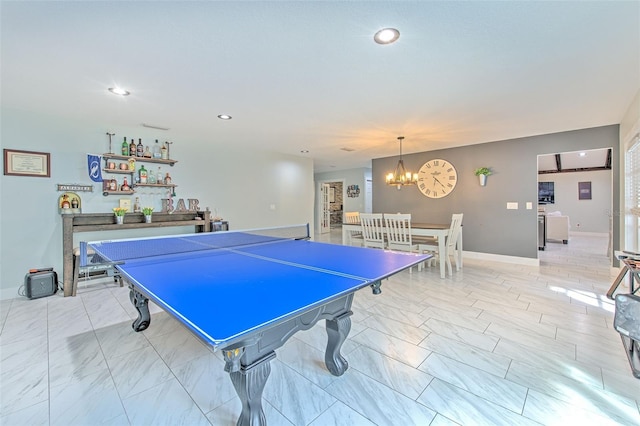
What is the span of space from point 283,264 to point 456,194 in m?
5.02

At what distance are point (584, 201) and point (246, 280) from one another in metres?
10.9

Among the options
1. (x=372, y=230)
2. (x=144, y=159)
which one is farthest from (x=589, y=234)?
(x=144, y=159)

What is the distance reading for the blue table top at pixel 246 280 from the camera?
2.98ft

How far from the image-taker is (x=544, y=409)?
143cm

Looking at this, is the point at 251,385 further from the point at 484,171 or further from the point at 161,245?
the point at 484,171

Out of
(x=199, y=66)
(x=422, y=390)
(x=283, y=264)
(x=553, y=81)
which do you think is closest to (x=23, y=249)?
(x=199, y=66)

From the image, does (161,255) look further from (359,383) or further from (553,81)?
(553,81)

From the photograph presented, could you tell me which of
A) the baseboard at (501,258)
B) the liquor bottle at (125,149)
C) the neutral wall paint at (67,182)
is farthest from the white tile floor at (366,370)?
the liquor bottle at (125,149)

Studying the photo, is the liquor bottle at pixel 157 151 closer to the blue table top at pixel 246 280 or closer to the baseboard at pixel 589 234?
the blue table top at pixel 246 280

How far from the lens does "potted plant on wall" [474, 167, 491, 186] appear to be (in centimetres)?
514

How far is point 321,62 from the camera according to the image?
2.18 meters

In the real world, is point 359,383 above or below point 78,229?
below

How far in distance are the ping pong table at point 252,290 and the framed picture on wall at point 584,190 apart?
32.0 feet

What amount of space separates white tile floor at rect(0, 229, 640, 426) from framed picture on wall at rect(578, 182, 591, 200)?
7.43m
